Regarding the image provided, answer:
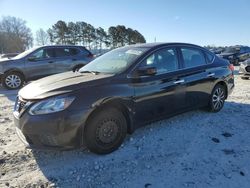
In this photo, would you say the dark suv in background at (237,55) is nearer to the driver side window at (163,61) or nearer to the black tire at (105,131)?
the driver side window at (163,61)

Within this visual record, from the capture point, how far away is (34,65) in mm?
11133

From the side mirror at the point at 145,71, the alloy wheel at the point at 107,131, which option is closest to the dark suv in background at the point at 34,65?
the side mirror at the point at 145,71

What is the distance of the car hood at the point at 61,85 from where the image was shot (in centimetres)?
398

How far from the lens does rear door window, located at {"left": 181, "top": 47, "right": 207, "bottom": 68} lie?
560cm

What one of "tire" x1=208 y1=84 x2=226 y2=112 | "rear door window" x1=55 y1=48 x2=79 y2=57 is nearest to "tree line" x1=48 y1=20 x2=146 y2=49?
"rear door window" x1=55 y1=48 x2=79 y2=57

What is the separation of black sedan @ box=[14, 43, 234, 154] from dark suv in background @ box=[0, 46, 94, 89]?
6269 millimetres

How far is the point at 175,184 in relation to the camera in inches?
138

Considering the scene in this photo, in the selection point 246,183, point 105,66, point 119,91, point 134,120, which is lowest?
point 246,183

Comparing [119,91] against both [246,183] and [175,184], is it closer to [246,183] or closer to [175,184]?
[175,184]

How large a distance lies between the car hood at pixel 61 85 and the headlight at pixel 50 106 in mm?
96

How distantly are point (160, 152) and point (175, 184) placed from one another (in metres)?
0.90

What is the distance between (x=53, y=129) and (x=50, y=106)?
0.99ft

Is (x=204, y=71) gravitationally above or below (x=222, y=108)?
above

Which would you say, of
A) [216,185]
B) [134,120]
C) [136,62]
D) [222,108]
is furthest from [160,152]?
[222,108]
